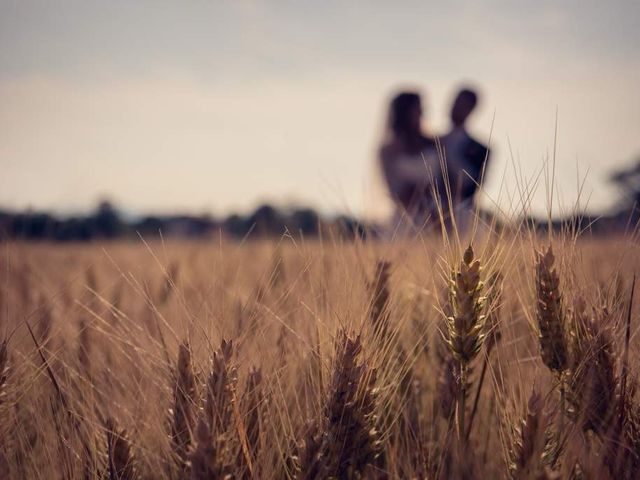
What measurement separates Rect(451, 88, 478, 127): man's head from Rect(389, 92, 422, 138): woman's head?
0.46 m

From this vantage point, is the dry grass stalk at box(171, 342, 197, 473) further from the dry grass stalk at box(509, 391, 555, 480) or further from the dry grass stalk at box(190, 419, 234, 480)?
the dry grass stalk at box(509, 391, 555, 480)

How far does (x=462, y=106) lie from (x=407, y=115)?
23.3 inches

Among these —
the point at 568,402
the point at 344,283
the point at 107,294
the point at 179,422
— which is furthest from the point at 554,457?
the point at 107,294

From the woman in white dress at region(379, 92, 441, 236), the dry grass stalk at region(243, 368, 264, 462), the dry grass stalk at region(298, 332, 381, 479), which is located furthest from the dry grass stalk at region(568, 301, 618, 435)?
the woman in white dress at region(379, 92, 441, 236)

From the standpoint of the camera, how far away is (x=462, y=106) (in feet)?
10.4

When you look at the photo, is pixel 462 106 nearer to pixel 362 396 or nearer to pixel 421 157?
pixel 421 157

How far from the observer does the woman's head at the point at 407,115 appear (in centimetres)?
366

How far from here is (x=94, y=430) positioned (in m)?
1.23

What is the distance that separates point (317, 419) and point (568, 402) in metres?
0.60

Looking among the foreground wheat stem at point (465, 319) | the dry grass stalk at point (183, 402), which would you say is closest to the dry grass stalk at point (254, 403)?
the dry grass stalk at point (183, 402)

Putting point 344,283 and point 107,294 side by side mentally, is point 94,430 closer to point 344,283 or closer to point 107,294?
point 344,283

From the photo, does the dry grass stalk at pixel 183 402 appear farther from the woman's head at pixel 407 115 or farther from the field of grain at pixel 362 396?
the woman's head at pixel 407 115

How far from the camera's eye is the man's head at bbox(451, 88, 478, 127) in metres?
3.15

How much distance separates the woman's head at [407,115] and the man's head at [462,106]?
1.50ft
